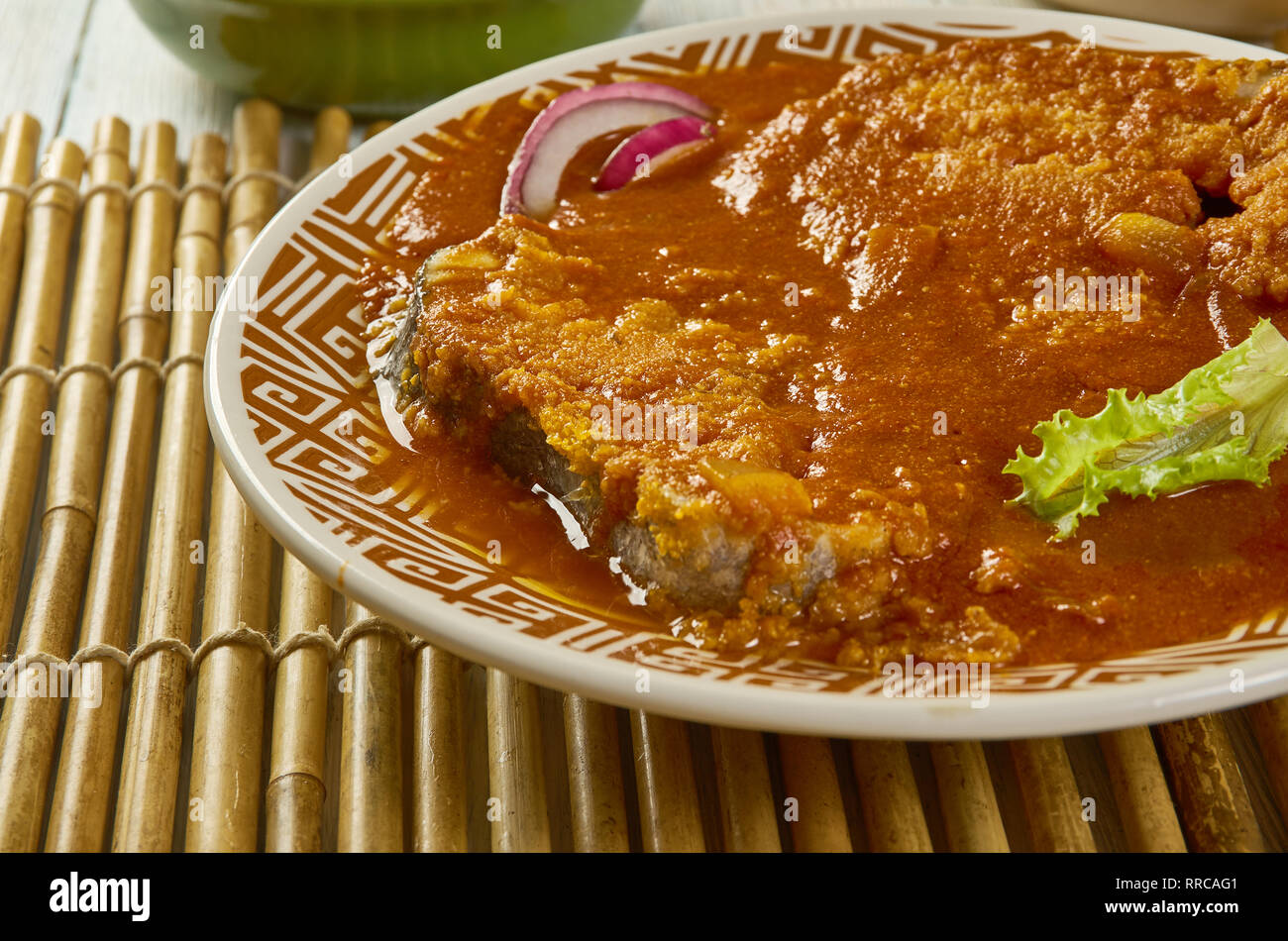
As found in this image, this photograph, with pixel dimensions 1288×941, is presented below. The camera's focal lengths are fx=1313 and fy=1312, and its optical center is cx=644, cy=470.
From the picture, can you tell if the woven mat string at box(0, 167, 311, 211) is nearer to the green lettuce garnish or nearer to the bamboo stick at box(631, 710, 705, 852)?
the bamboo stick at box(631, 710, 705, 852)

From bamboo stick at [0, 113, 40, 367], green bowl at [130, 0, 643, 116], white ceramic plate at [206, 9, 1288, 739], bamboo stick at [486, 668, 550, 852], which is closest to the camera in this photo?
white ceramic plate at [206, 9, 1288, 739]

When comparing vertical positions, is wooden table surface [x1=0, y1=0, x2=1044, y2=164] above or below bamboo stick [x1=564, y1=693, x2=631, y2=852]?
above

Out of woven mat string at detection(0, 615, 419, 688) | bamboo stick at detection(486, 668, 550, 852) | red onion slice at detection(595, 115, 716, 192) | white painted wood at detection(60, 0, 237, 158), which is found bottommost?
bamboo stick at detection(486, 668, 550, 852)

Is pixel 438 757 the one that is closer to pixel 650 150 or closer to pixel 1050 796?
pixel 1050 796

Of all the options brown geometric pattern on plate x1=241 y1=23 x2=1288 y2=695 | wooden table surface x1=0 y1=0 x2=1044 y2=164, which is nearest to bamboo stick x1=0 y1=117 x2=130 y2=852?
wooden table surface x1=0 y1=0 x2=1044 y2=164

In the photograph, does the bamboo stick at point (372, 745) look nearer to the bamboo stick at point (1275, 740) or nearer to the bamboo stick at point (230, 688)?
the bamboo stick at point (230, 688)

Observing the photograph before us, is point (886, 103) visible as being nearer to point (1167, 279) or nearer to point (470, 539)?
point (1167, 279)

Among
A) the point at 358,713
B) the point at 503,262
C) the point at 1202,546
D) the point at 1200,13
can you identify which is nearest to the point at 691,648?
the point at 358,713
